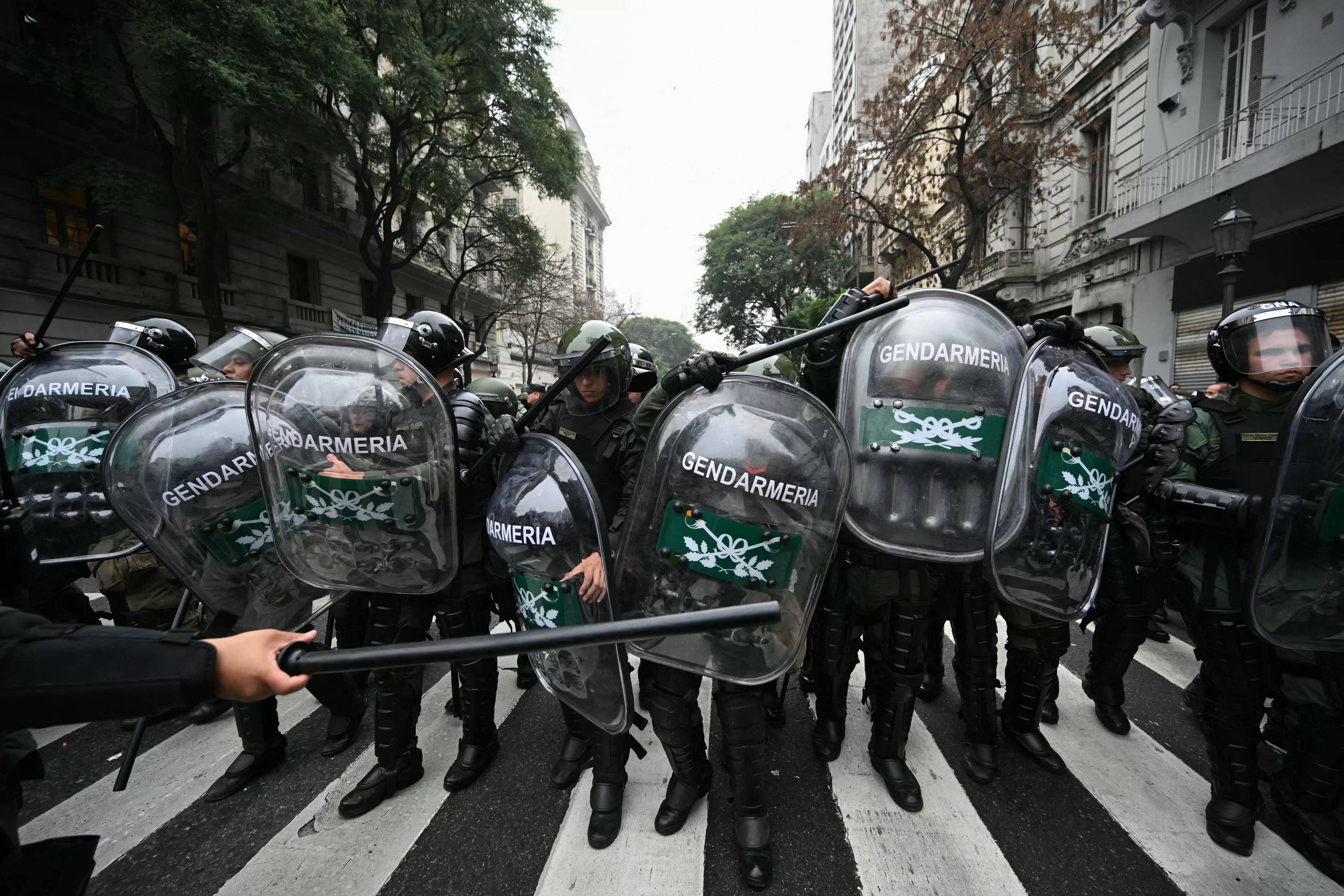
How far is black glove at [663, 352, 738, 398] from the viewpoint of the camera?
192cm

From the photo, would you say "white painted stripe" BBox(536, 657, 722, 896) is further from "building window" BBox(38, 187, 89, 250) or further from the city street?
"building window" BBox(38, 187, 89, 250)

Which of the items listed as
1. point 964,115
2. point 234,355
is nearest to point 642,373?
point 234,355

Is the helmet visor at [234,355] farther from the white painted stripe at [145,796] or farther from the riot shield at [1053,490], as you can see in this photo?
the riot shield at [1053,490]

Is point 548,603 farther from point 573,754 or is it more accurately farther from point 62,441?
point 62,441

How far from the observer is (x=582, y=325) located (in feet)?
10.2

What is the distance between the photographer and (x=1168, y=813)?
8.14 feet

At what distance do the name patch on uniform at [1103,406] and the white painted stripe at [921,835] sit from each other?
1761 millimetres

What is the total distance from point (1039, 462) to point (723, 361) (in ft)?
3.86

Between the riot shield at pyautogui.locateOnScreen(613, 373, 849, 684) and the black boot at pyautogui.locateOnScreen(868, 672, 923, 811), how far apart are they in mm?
949

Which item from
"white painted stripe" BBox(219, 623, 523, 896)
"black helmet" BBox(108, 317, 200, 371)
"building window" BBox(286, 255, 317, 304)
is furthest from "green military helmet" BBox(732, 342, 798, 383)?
"building window" BBox(286, 255, 317, 304)

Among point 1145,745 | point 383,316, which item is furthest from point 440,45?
point 1145,745

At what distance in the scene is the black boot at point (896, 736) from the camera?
2564 millimetres

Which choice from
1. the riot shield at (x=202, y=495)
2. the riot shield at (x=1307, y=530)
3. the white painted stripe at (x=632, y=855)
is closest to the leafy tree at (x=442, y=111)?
the riot shield at (x=202, y=495)

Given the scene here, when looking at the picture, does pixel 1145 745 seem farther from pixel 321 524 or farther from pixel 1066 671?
pixel 321 524
